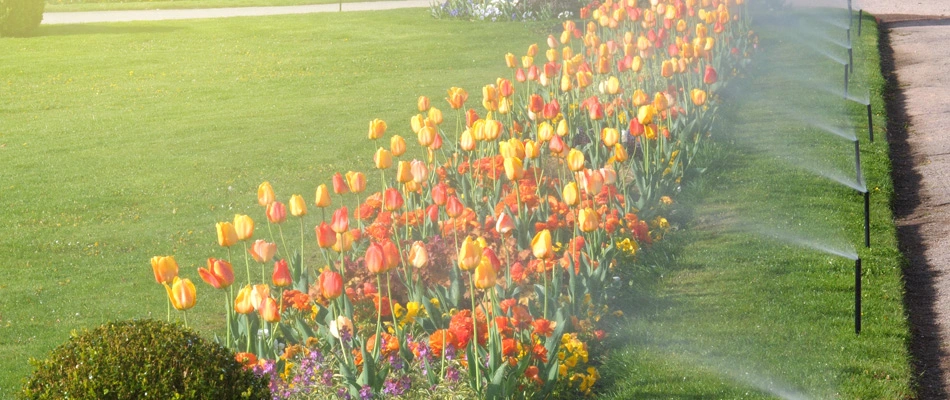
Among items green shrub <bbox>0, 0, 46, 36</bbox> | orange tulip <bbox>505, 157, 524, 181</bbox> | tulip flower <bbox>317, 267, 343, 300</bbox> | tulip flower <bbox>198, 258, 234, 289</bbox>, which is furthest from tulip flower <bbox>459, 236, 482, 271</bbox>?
green shrub <bbox>0, 0, 46, 36</bbox>

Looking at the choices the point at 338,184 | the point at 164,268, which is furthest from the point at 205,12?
the point at 164,268

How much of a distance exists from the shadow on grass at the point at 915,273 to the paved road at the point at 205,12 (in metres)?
14.3

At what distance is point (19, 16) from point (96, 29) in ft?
4.77

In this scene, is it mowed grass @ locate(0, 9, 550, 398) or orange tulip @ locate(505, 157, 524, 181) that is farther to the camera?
mowed grass @ locate(0, 9, 550, 398)

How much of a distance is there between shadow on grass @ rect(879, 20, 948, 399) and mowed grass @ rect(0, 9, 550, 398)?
4.23 meters

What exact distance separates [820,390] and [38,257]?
580 cm

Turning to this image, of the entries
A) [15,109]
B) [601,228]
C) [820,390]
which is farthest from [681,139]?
[15,109]

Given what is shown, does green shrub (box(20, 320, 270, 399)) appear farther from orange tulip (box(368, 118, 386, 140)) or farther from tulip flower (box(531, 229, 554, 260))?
orange tulip (box(368, 118, 386, 140))

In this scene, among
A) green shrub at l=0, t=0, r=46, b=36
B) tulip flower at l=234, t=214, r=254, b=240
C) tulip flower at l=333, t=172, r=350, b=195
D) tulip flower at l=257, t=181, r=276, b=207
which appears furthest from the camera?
green shrub at l=0, t=0, r=46, b=36

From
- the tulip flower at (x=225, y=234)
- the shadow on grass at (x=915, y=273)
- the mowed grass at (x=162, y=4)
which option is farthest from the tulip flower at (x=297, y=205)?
the mowed grass at (x=162, y=4)

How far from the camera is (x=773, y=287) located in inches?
292

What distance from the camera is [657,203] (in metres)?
8.62

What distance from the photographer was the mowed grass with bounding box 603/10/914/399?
606cm

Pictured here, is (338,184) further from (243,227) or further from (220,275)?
(220,275)
